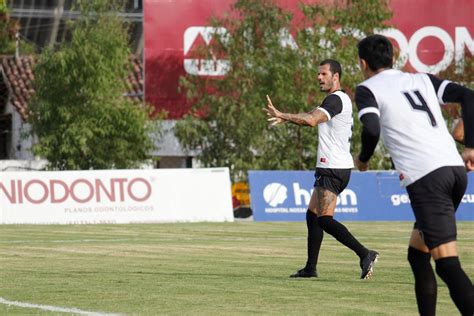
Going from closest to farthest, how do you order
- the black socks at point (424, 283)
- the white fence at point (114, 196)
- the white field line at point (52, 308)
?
the black socks at point (424, 283) → the white field line at point (52, 308) → the white fence at point (114, 196)

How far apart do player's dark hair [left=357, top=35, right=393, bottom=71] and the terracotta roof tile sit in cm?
4613

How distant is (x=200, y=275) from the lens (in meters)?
15.1

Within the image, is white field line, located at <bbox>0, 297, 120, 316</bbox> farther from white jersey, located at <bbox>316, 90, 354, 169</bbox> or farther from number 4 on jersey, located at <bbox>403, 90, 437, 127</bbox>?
white jersey, located at <bbox>316, 90, 354, 169</bbox>

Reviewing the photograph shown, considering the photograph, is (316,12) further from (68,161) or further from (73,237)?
(73,237)

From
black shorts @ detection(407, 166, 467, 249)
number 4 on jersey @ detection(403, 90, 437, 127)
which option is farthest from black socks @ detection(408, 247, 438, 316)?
number 4 on jersey @ detection(403, 90, 437, 127)

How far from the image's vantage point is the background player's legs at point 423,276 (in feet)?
30.8

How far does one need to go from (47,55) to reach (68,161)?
344cm

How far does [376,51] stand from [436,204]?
1.07 meters

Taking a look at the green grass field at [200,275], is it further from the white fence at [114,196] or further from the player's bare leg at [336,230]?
the white fence at [114,196]

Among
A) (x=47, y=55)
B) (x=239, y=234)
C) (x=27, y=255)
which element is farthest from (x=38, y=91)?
(x=27, y=255)

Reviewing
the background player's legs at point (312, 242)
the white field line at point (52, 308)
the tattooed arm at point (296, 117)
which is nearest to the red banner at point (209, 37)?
the background player's legs at point (312, 242)

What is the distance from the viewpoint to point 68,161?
145ft

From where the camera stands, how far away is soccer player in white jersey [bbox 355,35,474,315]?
29.0ft

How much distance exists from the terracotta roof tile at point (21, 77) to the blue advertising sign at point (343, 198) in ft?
72.9
